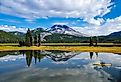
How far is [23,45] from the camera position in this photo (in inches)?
6841

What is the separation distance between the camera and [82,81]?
32.3m

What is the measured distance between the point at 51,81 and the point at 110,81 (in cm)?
852

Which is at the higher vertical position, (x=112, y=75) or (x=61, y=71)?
(x=112, y=75)


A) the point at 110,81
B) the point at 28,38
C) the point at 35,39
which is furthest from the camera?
the point at 35,39

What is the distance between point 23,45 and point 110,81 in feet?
480

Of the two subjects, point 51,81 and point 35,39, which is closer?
point 51,81

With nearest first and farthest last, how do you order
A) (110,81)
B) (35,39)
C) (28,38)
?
1. (110,81)
2. (28,38)
3. (35,39)

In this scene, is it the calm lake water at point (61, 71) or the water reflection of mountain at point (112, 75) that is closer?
the water reflection of mountain at point (112, 75)

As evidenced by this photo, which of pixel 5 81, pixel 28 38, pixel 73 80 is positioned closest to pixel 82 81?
pixel 73 80

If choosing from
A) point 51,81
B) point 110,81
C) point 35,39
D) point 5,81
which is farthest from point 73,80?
point 35,39

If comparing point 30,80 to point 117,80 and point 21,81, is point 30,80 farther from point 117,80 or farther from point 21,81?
point 117,80

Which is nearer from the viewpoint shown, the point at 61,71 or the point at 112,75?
the point at 112,75

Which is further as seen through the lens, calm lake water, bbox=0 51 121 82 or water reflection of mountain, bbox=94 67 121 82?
calm lake water, bbox=0 51 121 82

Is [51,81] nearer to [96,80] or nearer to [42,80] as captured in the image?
[42,80]
